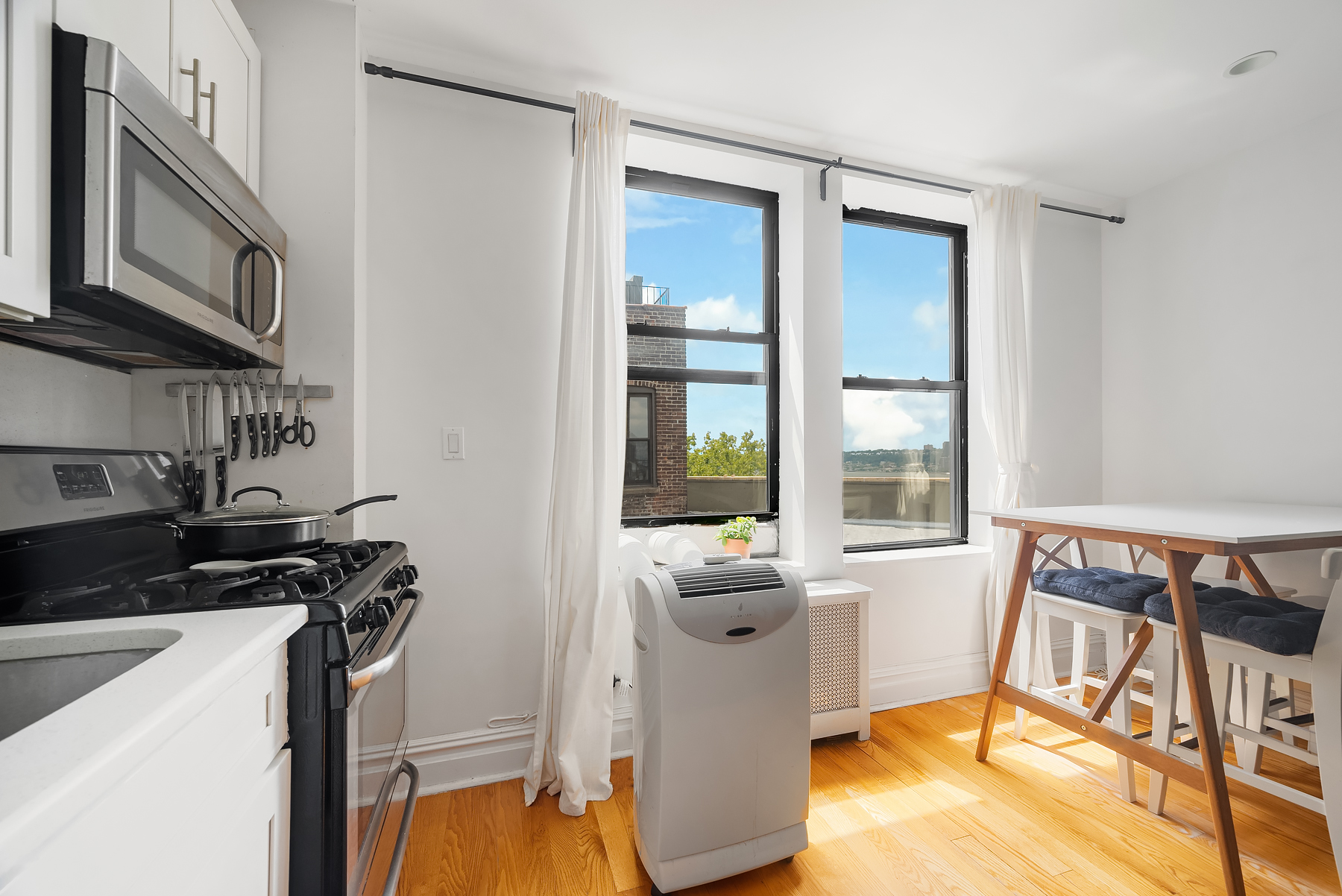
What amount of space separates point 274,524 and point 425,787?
48.7 inches

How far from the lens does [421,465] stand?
204cm

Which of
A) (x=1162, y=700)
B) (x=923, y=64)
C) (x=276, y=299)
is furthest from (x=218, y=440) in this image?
(x=1162, y=700)

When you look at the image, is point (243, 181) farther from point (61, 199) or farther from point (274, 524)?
point (274, 524)

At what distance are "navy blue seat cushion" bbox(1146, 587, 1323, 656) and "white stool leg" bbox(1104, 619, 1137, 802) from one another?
0.57 feet

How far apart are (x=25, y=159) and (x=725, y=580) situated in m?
1.51

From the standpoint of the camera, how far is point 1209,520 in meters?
1.89

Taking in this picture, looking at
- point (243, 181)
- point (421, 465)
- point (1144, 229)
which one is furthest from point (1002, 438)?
point (243, 181)

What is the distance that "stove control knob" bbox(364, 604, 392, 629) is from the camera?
1109mm

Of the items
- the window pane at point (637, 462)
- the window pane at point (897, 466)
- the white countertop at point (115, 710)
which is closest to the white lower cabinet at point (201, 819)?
the white countertop at point (115, 710)

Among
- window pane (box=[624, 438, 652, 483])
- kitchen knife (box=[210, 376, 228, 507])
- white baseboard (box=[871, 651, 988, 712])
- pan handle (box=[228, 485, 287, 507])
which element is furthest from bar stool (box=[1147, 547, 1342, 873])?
kitchen knife (box=[210, 376, 228, 507])

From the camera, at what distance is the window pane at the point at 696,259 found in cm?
265

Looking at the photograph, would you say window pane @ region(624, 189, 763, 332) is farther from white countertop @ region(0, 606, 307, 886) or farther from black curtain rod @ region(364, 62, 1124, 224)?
white countertop @ region(0, 606, 307, 886)

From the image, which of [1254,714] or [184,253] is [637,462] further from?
[1254,714]

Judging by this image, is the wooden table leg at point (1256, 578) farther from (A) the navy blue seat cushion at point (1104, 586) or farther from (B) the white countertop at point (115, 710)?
(B) the white countertop at point (115, 710)
